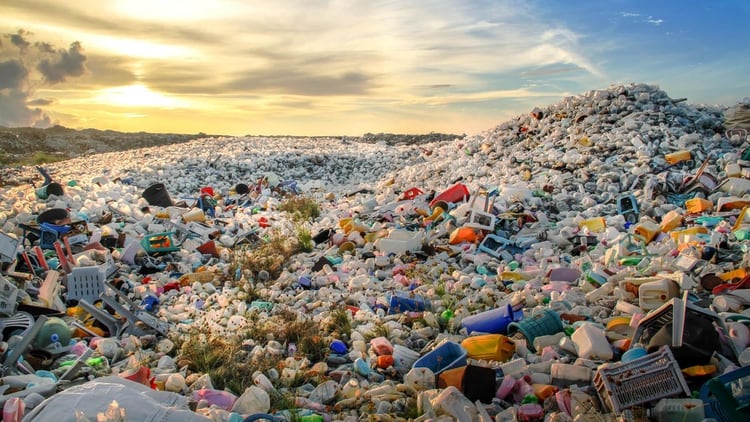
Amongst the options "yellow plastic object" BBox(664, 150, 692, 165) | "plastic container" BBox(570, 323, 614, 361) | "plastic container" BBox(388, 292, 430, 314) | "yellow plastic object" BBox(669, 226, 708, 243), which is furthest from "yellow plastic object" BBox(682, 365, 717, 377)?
"yellow plastic object" BBox(664, 150, 692, 165)

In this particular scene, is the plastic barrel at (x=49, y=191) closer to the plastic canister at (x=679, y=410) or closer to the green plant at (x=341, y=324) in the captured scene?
the green plant at (x=341, y=324)

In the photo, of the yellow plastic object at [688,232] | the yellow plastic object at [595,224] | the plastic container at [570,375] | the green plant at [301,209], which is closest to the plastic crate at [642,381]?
the plastic container at [570,375]

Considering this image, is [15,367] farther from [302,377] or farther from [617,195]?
[617,195]

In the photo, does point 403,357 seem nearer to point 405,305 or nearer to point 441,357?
point 441,357

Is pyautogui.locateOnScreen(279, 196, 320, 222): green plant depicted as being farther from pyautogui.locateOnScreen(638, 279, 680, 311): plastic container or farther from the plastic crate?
the plastic crate

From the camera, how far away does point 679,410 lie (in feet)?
8.59

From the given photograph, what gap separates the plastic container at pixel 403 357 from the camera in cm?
374

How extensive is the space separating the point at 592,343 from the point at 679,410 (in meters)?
0.79

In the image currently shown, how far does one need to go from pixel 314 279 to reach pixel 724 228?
4606 millimetres

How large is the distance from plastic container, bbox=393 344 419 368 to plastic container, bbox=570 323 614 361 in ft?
3.75

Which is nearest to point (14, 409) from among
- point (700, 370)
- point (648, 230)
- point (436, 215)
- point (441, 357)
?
point (441, 357)

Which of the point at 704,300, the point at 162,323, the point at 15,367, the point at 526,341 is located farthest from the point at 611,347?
the point at 15,367

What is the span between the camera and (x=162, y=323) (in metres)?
4.41

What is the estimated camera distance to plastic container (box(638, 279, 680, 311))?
384cm
